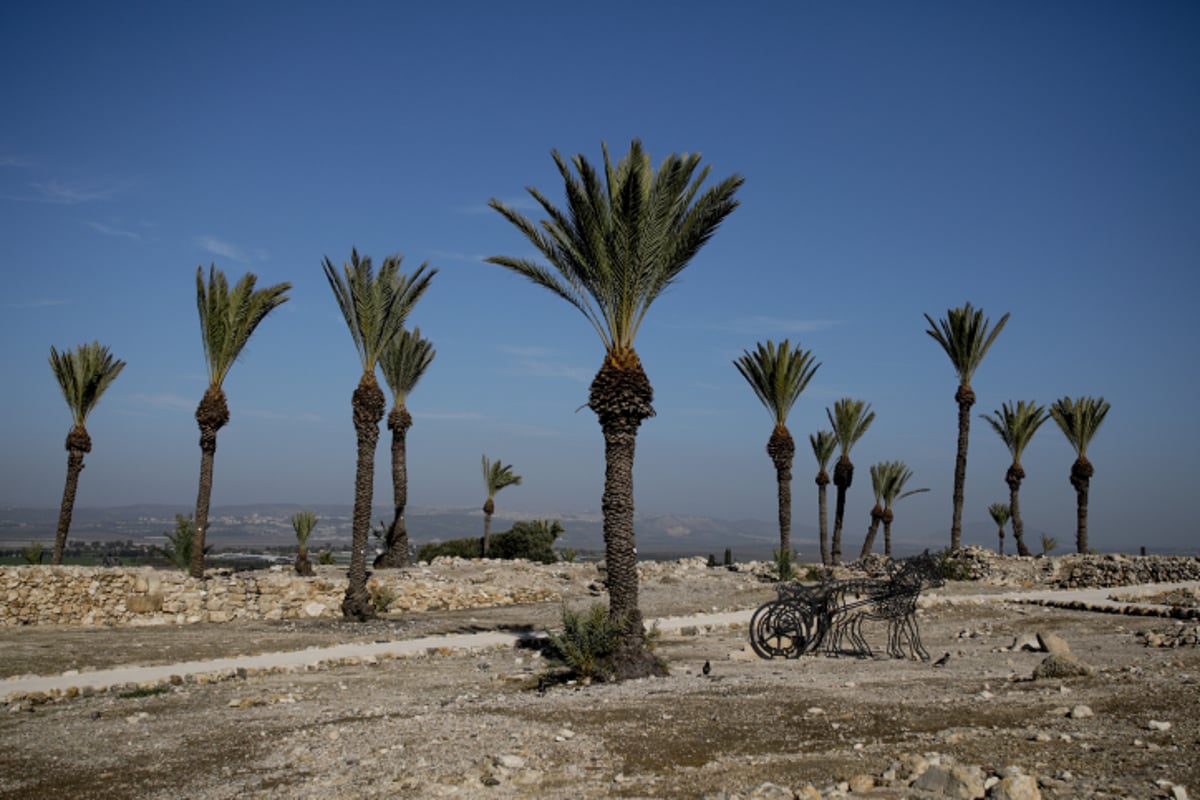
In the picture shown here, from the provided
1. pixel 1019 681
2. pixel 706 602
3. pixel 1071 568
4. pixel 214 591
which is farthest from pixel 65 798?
pixel 1071 568

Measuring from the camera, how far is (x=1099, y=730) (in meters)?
6.76

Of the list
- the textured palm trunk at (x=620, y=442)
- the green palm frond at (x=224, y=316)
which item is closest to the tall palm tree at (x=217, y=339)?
the green palm frond at (x=224, y=316)

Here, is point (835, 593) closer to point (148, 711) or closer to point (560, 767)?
point (560, 767)

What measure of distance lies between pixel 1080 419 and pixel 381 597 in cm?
2822

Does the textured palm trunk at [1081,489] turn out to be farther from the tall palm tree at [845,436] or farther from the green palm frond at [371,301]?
the green palm frond at [371,301]

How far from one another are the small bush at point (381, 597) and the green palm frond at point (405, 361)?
28.9 ft

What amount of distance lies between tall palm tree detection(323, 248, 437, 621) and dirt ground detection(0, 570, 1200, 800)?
5.92 m

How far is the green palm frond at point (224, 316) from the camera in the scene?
70.2 ft

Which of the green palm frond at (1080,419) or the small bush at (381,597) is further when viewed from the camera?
the green palm frond at (1080,419)

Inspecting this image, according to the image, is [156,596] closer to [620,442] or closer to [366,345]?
[366,345]

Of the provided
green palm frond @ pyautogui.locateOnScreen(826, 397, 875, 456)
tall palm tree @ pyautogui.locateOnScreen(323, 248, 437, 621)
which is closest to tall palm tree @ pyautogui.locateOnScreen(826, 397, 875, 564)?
green palm frond @ pyautogui.locateOnScreen(826, 397, 875, 456)

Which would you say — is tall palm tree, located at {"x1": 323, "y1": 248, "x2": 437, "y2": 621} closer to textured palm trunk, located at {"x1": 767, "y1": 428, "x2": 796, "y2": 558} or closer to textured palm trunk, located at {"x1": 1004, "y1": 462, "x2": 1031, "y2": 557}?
textured palm trunk, located at {"x1": 767, "y1": 428, "x2": 796, "y2": 558}

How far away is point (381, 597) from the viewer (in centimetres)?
2030

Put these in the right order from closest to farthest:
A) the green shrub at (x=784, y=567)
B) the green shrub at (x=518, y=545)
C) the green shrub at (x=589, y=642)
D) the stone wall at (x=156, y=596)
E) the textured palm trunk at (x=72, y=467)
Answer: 1. the green shrub at (x=589, y=642)
2. the stone wall at (x=156, y=596)
3. the textured palm trunk at (x=72, y=467)
4. the green shrub at (x=784, y=567)
5. the green shrub at (x=518, y=545)
